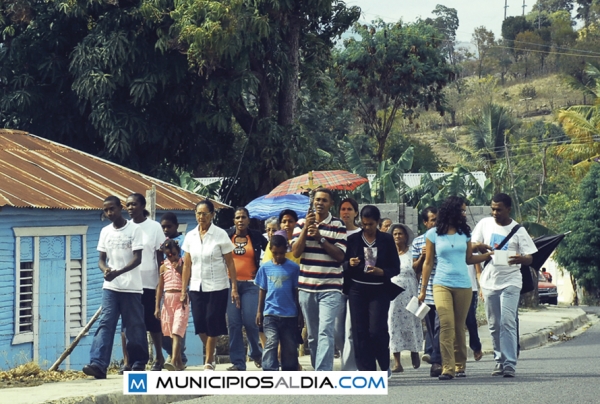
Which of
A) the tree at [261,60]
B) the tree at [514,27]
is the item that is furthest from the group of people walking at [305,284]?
the tree at [514,27]

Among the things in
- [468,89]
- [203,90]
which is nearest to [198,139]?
[203,90]

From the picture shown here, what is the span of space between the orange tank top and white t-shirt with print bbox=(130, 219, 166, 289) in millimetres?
783

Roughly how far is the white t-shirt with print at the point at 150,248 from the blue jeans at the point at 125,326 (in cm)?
40

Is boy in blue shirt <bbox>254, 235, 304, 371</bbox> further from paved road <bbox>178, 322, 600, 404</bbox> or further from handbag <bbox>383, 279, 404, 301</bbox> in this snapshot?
handbag <bbox>383, 279, 404, 301</bbox>

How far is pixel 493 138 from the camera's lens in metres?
53.0

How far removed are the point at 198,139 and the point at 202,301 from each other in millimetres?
13230

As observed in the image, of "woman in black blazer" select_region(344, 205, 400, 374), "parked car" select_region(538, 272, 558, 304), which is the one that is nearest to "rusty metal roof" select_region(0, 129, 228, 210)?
"woman in black blazer" select_region(344, 205, 400, 374)

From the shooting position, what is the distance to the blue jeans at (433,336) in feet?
38.2

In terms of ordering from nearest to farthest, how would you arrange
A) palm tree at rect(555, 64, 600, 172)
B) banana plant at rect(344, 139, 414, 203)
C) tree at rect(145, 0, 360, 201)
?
tree at rect(145, 0, 360, 201) < banana plant at rect(344, 139, 414, 203) < palm tree at rect(555, 64, 600, 172)

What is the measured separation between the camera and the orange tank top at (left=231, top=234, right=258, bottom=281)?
37.4 ft

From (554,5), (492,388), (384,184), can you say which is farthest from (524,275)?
(554,5)

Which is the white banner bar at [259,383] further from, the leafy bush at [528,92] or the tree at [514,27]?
the tree at [514,27]

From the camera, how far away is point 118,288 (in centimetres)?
1084

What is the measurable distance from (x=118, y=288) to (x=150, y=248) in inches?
24.1
